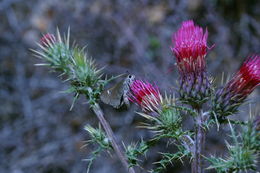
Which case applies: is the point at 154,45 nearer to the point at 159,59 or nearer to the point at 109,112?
the point at 159,59

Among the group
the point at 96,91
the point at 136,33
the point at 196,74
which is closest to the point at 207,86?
the point at 196,74

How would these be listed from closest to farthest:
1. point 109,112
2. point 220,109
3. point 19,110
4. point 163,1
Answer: point 220,109 → point 109,112 → point 19,110 → point 163,1

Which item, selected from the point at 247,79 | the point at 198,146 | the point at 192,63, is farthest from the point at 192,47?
the point at 198,146

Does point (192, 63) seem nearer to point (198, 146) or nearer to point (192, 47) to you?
point (192, 47)

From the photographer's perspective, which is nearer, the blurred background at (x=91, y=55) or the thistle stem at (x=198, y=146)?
the thistle stem at (x=198, y=146)

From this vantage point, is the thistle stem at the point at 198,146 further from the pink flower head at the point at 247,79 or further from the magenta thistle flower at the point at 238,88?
the pink flower head at the point at 247,79

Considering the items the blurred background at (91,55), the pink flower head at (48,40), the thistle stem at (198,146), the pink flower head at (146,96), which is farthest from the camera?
the blurred background at (91,55)

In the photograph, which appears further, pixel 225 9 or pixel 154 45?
pixel 225 9

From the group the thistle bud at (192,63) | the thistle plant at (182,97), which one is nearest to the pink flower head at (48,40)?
the thistle plant at (182,97)
